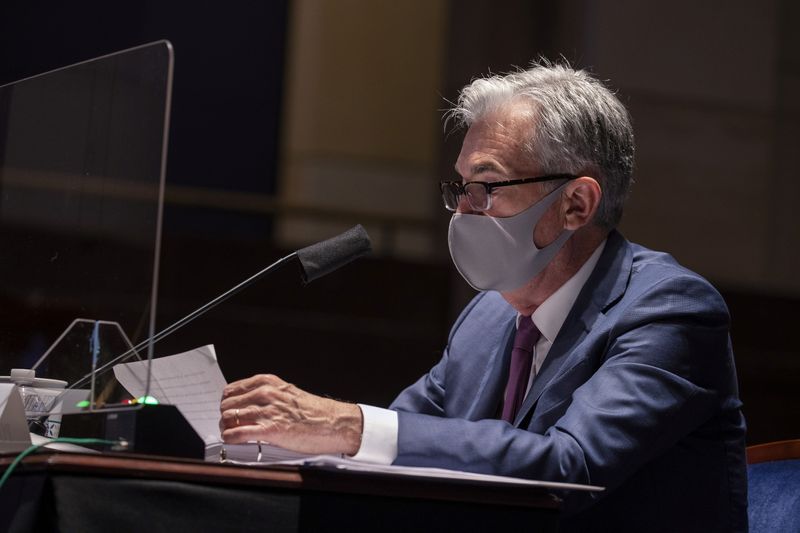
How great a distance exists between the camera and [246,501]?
121cm

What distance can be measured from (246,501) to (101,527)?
0.15 metres

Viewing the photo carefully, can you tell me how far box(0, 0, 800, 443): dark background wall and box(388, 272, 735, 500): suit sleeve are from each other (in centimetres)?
287

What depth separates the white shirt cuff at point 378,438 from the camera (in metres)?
1.48

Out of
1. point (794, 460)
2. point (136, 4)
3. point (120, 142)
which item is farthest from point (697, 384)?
point (136, 4)

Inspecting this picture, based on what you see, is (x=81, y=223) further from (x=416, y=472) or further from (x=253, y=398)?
(x=416, y=472)

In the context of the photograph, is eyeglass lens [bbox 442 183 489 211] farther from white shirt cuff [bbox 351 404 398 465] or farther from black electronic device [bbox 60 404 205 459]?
black electronic device [bbox 60 404 205 459]

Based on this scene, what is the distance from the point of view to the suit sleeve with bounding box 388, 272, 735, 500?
152 cm

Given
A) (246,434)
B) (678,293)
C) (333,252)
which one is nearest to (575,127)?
(678,293)

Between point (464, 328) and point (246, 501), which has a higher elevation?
point (464, 328)

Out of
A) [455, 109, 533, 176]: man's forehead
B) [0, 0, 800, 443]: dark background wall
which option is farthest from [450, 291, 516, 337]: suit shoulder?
[0, 0, 800, 443]: dark background wall

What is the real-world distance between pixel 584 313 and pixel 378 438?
0.55 meters

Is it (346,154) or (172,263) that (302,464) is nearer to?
(172,263)

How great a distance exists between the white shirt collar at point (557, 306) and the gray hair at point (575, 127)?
0.12 meters

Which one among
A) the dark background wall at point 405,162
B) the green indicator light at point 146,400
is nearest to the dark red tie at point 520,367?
the green indicator light at point 146,400
